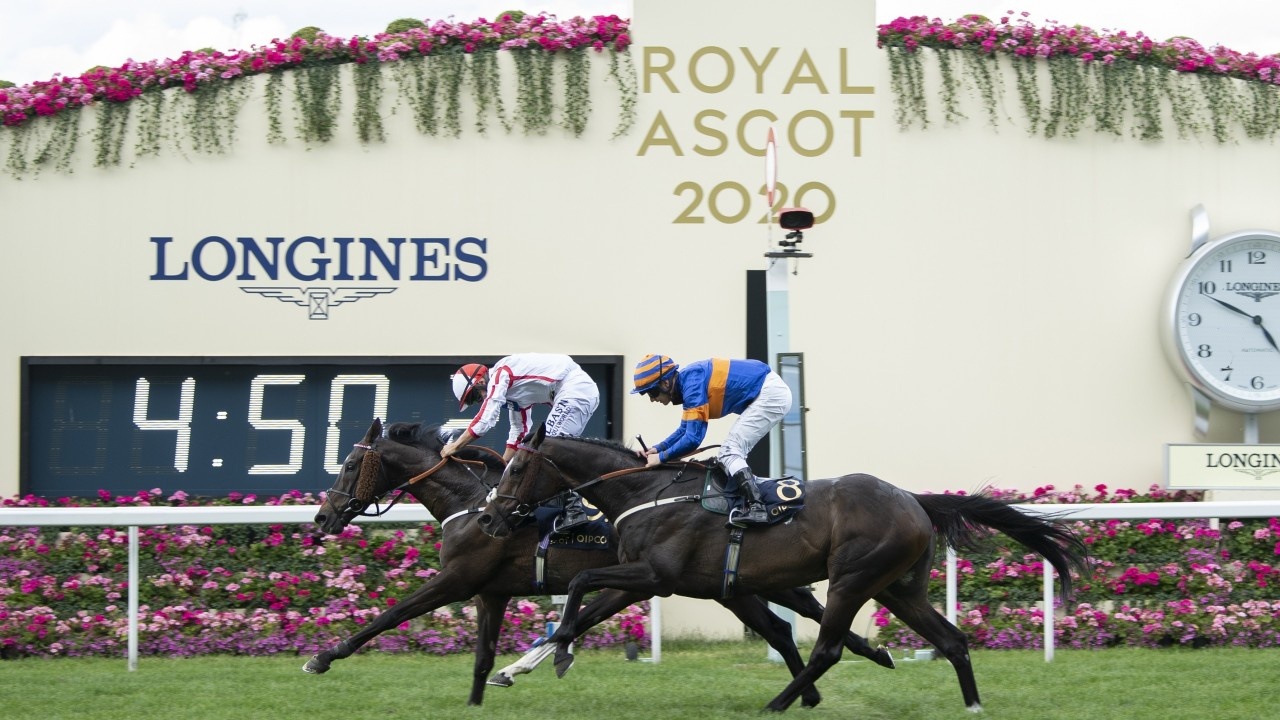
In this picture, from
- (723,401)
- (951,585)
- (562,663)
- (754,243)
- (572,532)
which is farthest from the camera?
(754,243)

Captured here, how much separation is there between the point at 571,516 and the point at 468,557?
46 centimetres

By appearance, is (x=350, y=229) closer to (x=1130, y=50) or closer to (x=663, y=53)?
(x=663, y=53)

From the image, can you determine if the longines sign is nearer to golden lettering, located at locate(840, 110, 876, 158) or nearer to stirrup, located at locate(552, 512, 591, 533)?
golden lettering, located at locate(840, 110, 876, 158)

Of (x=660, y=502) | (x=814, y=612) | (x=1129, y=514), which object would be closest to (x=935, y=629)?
(x=814, y=612)

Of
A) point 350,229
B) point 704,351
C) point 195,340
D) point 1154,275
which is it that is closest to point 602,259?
point 704,351

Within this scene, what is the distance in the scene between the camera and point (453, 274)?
842 centimetres

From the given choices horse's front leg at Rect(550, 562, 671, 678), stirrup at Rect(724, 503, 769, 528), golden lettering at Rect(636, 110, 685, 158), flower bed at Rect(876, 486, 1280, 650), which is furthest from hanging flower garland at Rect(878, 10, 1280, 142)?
horse's front leg at Rect(550, 562, 671, 678)

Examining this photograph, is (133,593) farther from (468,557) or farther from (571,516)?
(571,516)

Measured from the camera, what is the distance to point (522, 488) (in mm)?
5840

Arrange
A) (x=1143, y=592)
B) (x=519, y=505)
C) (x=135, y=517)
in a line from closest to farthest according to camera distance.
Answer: (x=519, y=505) < (x=135, y=517) < (x=1143, y=592)

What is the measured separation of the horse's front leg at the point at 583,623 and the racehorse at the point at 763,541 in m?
0.07

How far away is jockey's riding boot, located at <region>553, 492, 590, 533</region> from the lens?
612cm

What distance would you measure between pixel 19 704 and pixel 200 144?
3.67 metres

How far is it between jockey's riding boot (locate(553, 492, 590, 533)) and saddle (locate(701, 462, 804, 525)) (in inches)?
23.0
